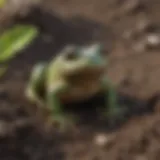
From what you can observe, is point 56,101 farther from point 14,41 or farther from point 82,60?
point 14,41

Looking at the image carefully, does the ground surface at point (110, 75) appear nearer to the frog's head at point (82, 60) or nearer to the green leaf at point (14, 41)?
the frog's head at point (82, 60)

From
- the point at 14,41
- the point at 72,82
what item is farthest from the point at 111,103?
the point at 14,41

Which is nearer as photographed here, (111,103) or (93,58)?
(93,58)

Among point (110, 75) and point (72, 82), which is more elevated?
point (110, 75)

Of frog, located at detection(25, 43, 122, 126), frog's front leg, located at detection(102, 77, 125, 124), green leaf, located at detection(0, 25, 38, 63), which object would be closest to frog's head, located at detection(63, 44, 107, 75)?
frog, located at detection(25, 43, 122, 126)

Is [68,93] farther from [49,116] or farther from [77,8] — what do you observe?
[77,8]

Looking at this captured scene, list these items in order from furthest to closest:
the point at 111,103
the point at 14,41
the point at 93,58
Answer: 1. the point at 111,103
2. the point at 93,58
3. the point at 14,41

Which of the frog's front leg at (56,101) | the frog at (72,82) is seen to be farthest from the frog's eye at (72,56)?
the frog's front leg at (56,101)

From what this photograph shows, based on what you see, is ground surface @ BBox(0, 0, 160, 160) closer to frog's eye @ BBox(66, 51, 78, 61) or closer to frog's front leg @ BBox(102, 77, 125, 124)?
frog's front leg @ BBox(102, 77, 125, 124)
